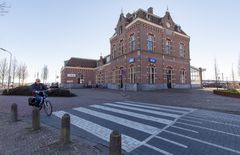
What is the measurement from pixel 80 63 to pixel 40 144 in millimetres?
47305

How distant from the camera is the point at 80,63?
4947cm

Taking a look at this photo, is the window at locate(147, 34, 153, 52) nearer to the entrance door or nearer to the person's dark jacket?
the entrance door

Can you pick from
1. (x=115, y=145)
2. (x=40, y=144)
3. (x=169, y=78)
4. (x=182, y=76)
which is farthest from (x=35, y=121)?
(x=182, y=76)

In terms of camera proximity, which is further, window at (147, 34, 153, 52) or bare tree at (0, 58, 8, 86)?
bare tree at (0, 58, 8, 86)

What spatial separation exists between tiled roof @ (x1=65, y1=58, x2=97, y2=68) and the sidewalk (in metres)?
43.7

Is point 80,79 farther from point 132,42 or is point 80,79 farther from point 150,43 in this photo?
point 150,43

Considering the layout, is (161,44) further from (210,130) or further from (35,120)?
(35,120)

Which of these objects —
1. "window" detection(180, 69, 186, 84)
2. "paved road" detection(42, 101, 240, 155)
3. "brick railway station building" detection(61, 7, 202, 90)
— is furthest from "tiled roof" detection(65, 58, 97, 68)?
"paved road" detection(42, 101, 240, 155)

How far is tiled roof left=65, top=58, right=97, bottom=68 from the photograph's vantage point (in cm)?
4715

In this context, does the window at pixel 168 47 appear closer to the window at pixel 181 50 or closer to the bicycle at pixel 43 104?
the window at pixel 181 50

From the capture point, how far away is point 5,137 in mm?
4688

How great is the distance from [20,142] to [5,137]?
3.02 feet

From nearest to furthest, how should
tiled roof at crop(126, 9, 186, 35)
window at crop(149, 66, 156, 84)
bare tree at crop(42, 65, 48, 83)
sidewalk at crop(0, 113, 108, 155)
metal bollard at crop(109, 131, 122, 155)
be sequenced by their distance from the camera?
1. metal bollard at crop(109, 131, 122, 155)
2. sidewalk at crop(0, 113, 108, 155)
3. window at crop(149, 66, 156, 84)
4. tiled roof at crop(126, 9, 186, 35)
5. bare tree at crop(42, 65, 48, 83)

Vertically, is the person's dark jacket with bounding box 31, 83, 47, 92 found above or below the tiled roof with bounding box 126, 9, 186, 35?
below
